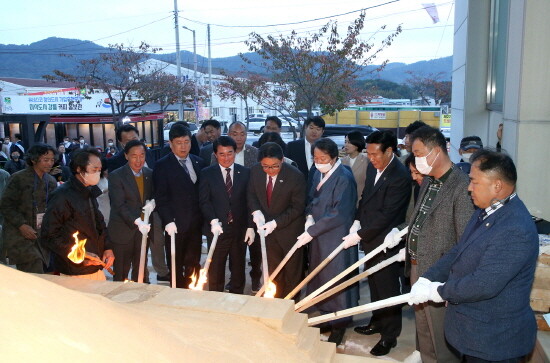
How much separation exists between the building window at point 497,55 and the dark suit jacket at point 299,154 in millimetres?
3176

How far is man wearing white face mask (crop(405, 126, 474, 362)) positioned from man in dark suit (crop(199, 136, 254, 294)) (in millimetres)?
2100

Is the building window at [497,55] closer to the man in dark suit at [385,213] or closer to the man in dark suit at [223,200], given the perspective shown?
the man in dark suit at [385,213]

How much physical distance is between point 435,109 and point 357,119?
453 centimetres

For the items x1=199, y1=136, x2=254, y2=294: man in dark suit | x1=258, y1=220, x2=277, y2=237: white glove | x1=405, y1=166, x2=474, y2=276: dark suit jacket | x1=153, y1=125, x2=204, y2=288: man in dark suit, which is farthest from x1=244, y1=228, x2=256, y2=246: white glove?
x1=405, y1=166, x2=474, y2=276: dark suit jacket

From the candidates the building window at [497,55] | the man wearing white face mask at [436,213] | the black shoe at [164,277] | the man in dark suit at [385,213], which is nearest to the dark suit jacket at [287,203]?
the man in dark suit at [385,213]

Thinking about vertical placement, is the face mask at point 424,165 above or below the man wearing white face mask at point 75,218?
above

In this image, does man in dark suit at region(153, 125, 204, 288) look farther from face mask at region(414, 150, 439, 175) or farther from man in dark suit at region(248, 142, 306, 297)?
face mask at region(414, 150, 439, 175)

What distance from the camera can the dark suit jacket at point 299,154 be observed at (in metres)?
6.69

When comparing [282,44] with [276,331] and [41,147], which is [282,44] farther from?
[276,331]

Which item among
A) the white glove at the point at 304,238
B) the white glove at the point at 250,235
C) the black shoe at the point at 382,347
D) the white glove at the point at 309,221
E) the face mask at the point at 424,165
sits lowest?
the black shoe at the point at 382,347

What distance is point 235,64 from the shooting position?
144 meters

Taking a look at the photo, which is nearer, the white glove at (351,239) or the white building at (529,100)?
the white glove at (351,239)

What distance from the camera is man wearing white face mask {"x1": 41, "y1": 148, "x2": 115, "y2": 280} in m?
4.13

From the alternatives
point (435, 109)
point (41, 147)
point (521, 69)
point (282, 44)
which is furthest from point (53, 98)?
point (521, 69)
